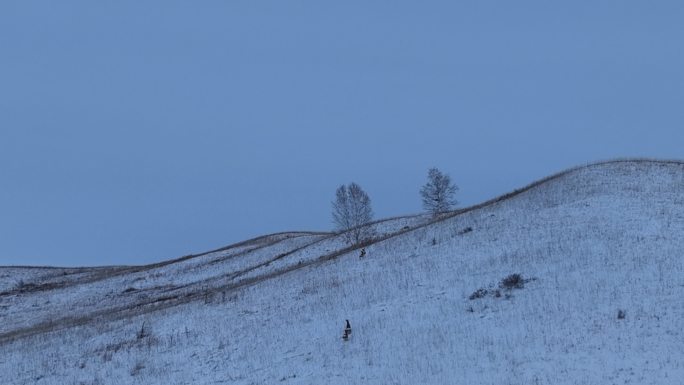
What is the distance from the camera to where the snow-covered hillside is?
58.6 feet

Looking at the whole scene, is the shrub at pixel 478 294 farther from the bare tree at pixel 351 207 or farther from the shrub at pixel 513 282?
the bare tree at pixel 351 207

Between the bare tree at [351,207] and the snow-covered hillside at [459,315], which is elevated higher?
the bare tree at [351,207]

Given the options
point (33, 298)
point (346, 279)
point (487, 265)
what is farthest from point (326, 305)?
point (33, 298)

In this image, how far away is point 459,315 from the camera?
21.8 metres

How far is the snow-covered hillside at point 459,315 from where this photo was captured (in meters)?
17.9

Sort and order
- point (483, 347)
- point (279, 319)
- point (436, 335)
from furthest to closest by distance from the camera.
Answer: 1. point (279, 319)
2. point (436, 335)
3. point (483, 347)

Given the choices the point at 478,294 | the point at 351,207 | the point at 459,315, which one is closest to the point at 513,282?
the point at 478,294

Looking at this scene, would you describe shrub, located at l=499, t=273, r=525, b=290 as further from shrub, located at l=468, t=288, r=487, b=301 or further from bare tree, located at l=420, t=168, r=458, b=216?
bare tree, located at l=420, t=168, r=458, b=216

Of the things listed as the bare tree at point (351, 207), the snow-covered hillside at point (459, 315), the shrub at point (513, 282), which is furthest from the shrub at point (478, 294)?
the bare tree at point (351, 207)

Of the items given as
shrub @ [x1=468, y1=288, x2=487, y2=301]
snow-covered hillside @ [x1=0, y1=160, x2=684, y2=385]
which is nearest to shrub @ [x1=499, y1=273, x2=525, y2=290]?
snow-covered hillside @ [x1=0, y1=160, x2=684, y2=385]

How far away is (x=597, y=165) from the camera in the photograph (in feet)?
134

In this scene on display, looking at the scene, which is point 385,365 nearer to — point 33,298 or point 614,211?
point 614,211

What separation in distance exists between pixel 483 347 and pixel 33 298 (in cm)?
4339

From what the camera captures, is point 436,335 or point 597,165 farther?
point 597,165
